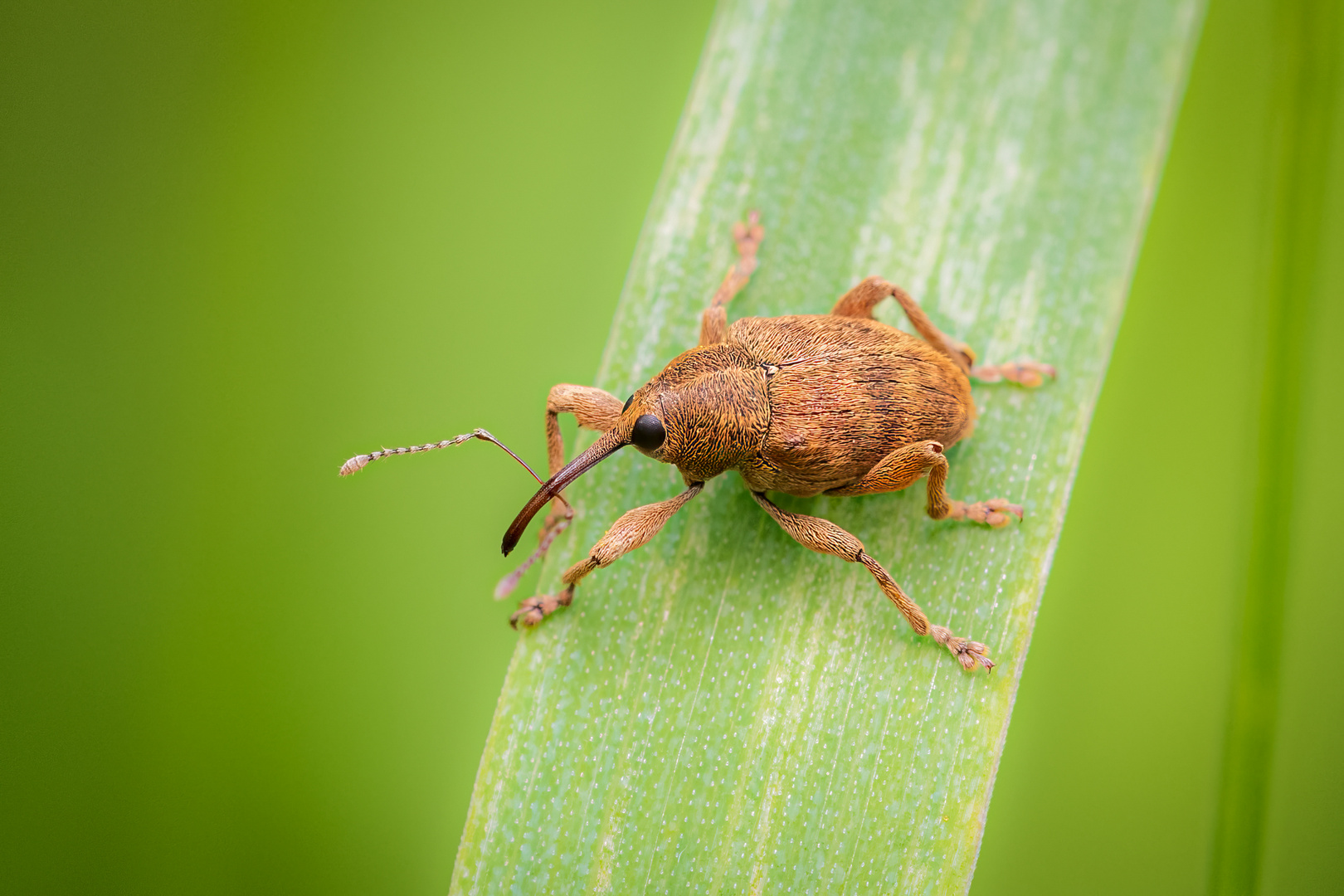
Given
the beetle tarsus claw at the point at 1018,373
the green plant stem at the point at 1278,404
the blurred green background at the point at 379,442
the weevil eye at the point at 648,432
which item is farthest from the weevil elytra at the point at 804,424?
the green plant stem at the point at 1278,404

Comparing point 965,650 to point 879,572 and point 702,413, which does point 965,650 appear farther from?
point 702,413

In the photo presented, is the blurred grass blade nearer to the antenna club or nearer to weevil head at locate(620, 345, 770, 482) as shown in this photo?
weevil head at locate(620, 345, 770, 482)

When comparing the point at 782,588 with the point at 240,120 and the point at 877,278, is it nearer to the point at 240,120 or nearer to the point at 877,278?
the point at 877,278

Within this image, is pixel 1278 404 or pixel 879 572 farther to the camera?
pixel 1278 404

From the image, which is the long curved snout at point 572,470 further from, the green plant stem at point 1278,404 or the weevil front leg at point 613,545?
the green plant stem at point 1278,404

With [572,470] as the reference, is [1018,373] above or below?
above

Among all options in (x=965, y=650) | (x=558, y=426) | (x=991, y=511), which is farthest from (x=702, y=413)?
(x=965, y=650)

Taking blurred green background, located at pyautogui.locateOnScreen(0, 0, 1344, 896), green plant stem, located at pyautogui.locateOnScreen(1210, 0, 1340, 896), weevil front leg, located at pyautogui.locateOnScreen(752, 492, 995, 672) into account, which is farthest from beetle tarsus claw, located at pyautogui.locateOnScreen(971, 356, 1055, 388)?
green plant stem, located at pyautogui.locateOnScreen(1210, 0, 1340, 896)

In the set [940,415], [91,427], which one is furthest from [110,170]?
[940,415]
